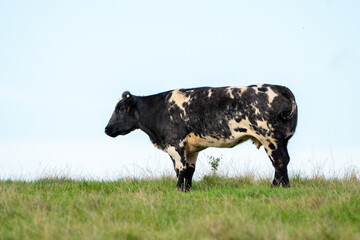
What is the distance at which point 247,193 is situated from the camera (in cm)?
1074

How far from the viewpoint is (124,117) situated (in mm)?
13859

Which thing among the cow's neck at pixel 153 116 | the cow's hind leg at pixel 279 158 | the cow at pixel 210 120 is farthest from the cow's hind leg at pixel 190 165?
the cow's hind leg at pixel 279 158

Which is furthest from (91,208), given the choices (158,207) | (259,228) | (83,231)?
(259,228)

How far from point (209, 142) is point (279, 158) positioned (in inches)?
73.9

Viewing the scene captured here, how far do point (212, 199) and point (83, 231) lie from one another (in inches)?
140

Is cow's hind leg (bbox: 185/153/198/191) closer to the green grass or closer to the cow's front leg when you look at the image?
the cow's front leg

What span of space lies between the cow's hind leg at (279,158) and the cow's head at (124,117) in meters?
4.19

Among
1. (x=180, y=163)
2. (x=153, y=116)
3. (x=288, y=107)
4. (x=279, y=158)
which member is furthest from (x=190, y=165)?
(x=288, y=107)

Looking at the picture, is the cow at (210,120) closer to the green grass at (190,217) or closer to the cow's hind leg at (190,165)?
the cow's hind leg at (190,165)

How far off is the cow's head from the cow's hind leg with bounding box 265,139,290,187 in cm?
419

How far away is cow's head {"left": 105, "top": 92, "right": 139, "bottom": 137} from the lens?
13812 millimetres

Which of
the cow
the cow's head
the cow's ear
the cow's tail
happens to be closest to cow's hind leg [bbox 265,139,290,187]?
the cow

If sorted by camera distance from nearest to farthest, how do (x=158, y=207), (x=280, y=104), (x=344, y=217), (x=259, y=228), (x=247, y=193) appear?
(x=259, y=228)
(x=344, y=217)
(x=158, y=207)
(x=247, y=193)
(x=280, y=104)

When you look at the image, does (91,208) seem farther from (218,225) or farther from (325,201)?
(325,201)
